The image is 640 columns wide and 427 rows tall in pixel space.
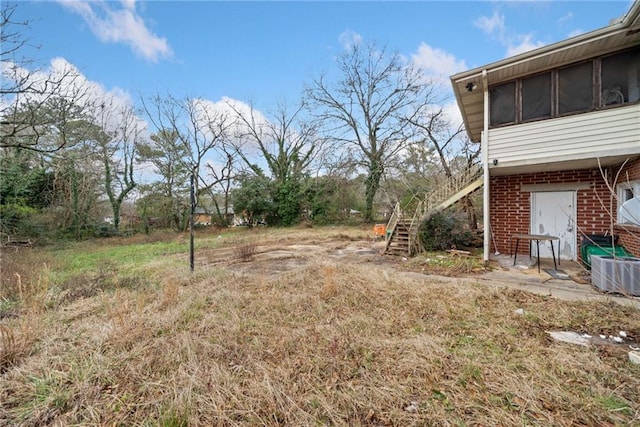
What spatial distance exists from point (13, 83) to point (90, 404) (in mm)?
9320

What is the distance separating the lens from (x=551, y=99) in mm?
5719

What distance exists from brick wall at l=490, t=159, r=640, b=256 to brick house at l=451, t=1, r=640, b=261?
2 centimetres

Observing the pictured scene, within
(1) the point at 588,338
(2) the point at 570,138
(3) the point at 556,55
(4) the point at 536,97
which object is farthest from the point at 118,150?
(1) the point at 588,338

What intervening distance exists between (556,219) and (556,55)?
4122 mm

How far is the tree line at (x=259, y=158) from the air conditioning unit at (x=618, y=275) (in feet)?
24.7

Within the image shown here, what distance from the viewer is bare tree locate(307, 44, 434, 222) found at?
60.6 ft

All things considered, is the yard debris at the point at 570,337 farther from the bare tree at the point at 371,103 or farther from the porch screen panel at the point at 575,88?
the bare tree at the point at 371,103

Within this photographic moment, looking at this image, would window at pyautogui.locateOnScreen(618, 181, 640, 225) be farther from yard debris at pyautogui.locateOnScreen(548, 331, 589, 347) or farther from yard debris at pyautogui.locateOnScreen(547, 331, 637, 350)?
yard debris at pyautogui.locateOnScreen(548, 331, 589, 347)

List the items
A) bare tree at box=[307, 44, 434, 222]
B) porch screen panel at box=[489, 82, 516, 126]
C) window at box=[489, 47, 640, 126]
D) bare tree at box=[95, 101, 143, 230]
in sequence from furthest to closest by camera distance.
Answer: bare tree at box=[307, 44, 434, 222] → bare tree at box=[95, 101, 143, 230] → porch screen panel at box=[489, 82, 516, 126] → window at box=[489, 47, 640, 126]

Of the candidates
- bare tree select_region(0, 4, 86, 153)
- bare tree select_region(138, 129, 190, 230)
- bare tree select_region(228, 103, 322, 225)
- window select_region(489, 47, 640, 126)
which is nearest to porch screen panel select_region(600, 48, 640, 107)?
window select_region(489, 47, 640, 126)

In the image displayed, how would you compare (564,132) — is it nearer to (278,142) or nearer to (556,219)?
(556,219)

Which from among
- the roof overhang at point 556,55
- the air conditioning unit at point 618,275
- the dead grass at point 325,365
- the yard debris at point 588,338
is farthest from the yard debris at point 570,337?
the roof overhang at point 556,55

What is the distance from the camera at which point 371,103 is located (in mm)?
20000

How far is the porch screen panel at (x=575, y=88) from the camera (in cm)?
537
